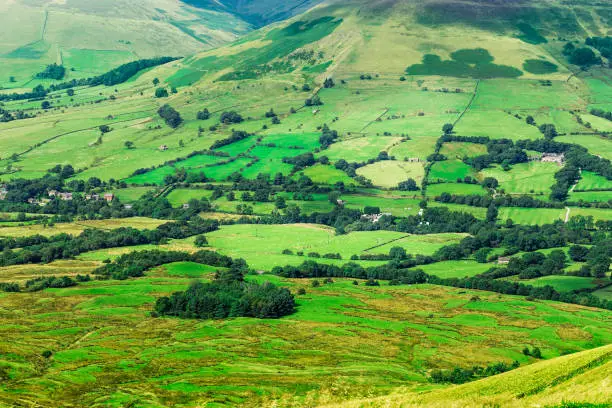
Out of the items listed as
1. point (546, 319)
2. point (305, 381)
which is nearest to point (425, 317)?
point (546, 319)

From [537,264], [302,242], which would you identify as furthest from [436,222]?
[537,264]

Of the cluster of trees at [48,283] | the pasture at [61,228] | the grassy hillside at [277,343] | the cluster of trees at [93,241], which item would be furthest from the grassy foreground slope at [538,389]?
the pasture at [61,228]

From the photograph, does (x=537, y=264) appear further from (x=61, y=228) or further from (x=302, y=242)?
(x=61, y=228)

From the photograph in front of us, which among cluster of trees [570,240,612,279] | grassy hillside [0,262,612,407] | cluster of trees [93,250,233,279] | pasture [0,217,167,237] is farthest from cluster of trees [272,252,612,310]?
pasture [0,217,167,237]

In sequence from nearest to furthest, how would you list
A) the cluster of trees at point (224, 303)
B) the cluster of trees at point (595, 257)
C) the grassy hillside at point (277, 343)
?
the grassy hillside at point (277, 343) → the cluster of trees at point (224, 303) → the cluster of trees at point (595, 257)

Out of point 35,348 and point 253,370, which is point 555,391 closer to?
point 253,370

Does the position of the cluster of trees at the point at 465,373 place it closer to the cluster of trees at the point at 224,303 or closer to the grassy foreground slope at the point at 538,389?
the grassy foreground slope at the point at 538,389

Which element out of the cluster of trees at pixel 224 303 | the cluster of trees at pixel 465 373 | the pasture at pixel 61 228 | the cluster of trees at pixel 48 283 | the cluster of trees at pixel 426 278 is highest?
the cluster of trees at pixel 465 373
